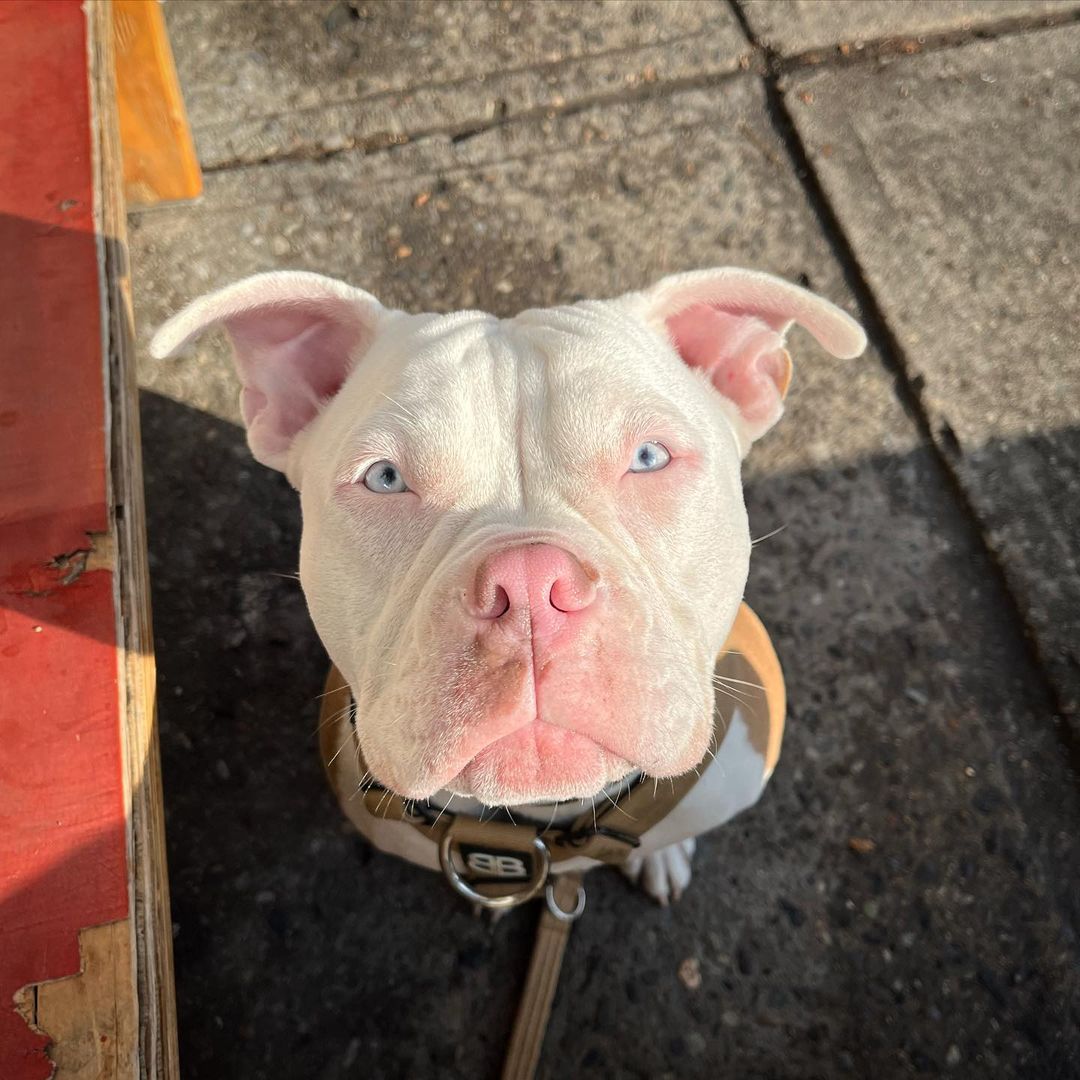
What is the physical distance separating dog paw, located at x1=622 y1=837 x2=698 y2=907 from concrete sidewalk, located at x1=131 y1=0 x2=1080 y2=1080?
0.19ft

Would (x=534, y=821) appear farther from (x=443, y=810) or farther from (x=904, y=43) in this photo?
(x=904, y=43)

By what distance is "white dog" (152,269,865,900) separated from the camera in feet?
4.13

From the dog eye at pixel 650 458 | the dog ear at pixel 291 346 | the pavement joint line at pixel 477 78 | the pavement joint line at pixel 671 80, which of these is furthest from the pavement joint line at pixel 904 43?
the dog eye at pixel 650 458

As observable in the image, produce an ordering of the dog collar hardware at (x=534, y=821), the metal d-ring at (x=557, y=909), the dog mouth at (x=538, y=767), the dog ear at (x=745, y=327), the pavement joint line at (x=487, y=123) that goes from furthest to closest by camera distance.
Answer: the pavement joint line at (x=487, y=123) < the metal d-ring at (x=557, y=909) < the dog collar hardware at (x=534, y=821) < the dog ear at (x=745, y=327) < the dog mouth at (x=538, y=767)

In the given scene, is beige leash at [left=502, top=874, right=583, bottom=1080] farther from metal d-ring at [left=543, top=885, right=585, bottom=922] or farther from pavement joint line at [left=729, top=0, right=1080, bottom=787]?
pavement joint line at [left=729, top=0, right=1080, bottom=787]

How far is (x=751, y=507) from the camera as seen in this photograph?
9.42 ft

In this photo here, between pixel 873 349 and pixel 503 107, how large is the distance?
1709 mm

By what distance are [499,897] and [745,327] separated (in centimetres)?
141

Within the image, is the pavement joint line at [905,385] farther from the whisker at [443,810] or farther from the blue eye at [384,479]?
the blue eye at [384,479]

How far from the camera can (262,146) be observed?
340 cm

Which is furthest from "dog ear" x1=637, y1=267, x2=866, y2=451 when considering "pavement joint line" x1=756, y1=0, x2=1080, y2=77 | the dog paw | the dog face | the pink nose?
"pavement joint line" x1=756, y1=0, x2=1080, y2=77

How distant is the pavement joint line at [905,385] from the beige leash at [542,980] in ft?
4.96

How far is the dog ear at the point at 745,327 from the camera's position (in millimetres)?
1688

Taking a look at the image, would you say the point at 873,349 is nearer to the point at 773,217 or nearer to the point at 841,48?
the point at 773,217
